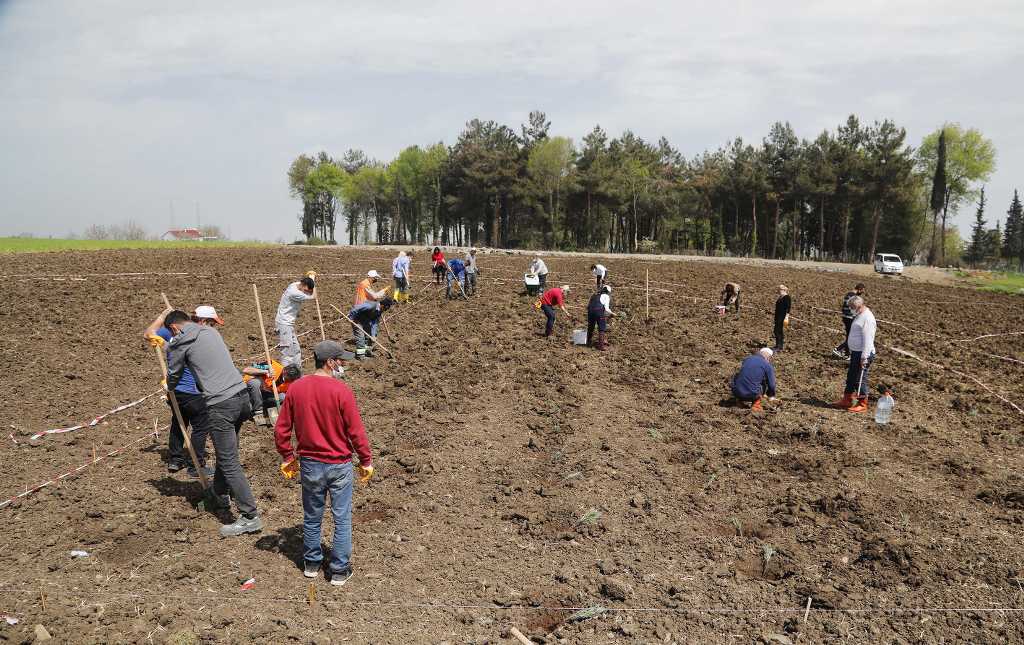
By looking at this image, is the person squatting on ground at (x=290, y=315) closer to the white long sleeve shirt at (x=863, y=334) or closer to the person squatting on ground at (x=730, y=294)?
the white long sleeve shirt at (x=863, y=334)

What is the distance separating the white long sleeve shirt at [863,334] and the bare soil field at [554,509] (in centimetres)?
107

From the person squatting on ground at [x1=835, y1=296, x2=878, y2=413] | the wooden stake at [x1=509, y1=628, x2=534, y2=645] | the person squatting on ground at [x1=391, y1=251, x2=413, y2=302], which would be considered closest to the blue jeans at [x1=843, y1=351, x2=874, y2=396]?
the person squatting on ground at [x1=835, y1=296, x2=878, y2=413]

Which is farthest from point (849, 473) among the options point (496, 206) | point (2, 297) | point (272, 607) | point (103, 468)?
point (496, 206)

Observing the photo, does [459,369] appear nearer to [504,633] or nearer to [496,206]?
[504,633]

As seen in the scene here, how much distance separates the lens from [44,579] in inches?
215

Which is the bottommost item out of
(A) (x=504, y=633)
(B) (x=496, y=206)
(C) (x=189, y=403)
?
(A) (x=504, y=633)

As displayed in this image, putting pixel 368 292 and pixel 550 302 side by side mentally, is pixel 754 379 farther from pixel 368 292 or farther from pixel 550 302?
pixel 368 292

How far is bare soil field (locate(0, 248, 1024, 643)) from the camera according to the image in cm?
512

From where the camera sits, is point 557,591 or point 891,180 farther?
point 891,180

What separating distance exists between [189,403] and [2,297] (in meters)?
15.4

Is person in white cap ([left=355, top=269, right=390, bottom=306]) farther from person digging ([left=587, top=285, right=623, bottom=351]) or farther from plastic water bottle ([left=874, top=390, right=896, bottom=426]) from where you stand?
plastic water bottle ([left=874, top=390, right=896, bottom=426])

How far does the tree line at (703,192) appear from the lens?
56938mm

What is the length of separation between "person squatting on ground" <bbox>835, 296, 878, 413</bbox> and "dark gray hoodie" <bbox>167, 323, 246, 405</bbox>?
357 inches

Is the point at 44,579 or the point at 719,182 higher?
the point at 719,182
